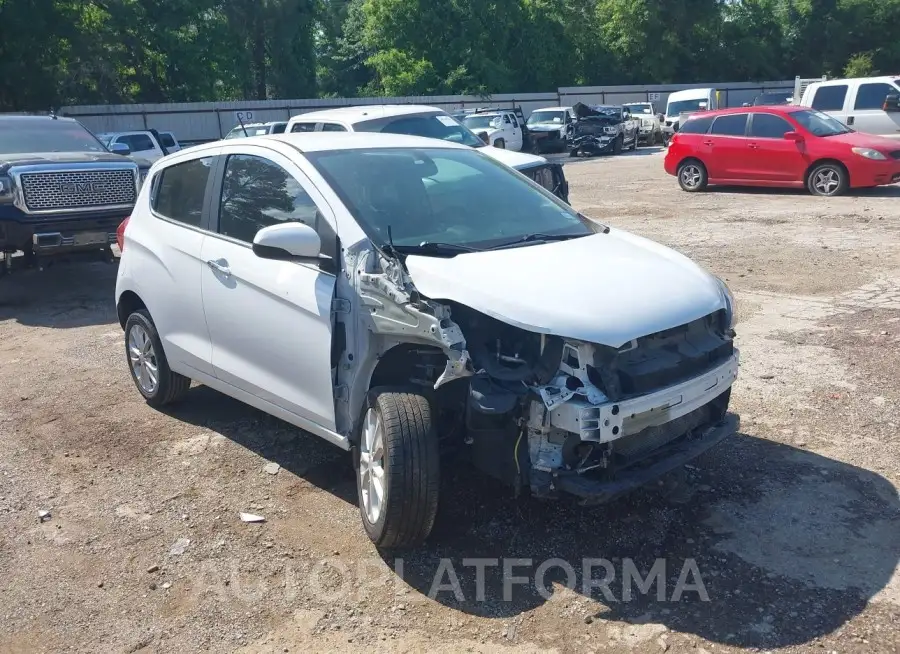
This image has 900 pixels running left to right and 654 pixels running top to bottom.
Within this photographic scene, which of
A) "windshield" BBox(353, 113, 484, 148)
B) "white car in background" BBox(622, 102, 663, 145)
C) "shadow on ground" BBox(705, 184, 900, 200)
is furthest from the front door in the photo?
"white car in background" BBox(622, 102, 663, 145)

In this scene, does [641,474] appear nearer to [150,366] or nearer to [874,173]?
[150,366]

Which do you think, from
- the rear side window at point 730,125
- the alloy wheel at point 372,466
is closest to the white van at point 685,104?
the rear side window at point 730,125

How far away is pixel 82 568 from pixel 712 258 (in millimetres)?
8173

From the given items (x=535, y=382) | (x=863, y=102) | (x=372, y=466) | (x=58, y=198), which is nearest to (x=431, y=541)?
(x=372, y=466)

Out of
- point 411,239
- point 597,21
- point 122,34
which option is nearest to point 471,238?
point 411,239

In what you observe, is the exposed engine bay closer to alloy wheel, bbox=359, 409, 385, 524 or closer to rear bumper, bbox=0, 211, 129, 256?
alloy wheel, bbox=359, 409, 385, 524

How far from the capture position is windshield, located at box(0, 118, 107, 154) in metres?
10.3

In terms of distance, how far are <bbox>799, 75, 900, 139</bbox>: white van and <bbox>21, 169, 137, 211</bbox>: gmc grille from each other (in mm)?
15005

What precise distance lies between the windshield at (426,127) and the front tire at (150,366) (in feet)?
17.2

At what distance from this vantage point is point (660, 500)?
4344 millimetres

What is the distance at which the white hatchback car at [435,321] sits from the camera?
142 inches

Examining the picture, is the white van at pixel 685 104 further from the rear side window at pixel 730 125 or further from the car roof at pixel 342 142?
the car roof at pixel 342 142

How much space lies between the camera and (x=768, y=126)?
15406 mm

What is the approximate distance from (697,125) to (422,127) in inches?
313
